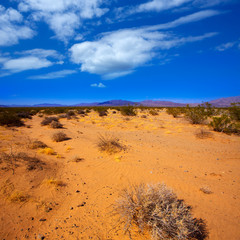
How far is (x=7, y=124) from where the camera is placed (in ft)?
40.2

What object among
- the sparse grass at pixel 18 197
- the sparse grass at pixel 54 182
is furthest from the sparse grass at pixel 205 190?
the sparse grass at pixel 18 197

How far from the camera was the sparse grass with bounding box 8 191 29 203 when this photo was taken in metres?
3.23

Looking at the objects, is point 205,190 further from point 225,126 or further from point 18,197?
point 225,126

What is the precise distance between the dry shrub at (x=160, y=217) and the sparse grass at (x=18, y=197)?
91.1 inches

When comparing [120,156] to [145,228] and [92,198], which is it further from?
[145,228]

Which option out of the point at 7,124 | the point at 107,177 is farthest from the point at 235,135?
the point at 7,124

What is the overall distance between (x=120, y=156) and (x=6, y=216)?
14.1 feet

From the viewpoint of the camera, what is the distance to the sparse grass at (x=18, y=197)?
3232 mm

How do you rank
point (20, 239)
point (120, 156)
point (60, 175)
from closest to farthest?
point (20, 239)
point (60, 175)
point (120, 156)

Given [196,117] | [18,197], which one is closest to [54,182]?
[18,197]

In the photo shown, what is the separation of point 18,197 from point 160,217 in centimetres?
332

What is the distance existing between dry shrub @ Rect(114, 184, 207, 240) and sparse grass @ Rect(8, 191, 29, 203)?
7.59 ft

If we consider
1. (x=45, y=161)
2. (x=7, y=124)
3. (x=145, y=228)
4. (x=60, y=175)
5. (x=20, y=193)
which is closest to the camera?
(x=145, y=228)

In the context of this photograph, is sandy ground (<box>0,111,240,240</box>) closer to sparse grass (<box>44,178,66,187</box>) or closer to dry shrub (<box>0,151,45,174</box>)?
sparse grass (<box>44,178,66,187</box>)
